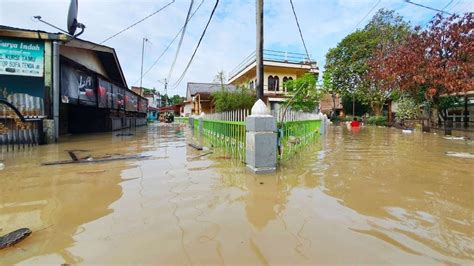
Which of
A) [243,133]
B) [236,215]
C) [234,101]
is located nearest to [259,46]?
[243,133]

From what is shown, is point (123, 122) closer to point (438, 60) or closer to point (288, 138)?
point (288, 138)

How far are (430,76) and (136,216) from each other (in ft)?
54.2

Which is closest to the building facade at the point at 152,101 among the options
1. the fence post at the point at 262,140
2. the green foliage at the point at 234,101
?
the green foliage at the point at 234,101

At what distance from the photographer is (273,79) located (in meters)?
25.7

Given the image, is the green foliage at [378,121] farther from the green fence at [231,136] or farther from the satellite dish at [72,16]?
the satellite dish at [72,16]

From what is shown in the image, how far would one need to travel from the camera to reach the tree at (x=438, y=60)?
547 inches

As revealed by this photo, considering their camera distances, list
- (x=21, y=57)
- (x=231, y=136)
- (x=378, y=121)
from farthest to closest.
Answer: (x=378, y=121) < (x=21, y=57) < (x=231, y=136)

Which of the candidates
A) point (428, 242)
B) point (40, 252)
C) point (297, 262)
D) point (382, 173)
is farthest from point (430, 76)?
point (40, 252)

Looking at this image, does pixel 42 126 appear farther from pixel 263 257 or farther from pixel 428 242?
pixel 428 242

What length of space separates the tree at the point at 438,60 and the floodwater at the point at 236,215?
11.0 meters

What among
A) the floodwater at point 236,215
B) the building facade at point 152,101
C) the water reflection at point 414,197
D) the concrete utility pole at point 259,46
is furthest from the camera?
the building facade at point 152,101

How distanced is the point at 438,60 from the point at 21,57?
18610mm

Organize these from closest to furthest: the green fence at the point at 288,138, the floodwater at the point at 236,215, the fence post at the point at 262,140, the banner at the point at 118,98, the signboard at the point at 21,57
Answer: the floodwater at the point at 236,215
the fence post at the point at 262,140
the green fence at the point at 288,138
the signboard at the point at 21,57
the banner at the point at 118,98

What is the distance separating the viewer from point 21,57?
9430 mm
